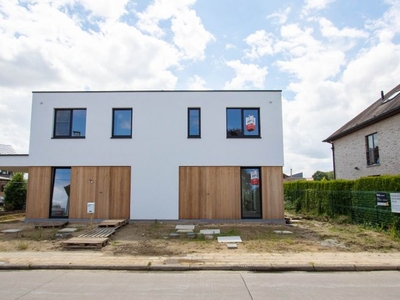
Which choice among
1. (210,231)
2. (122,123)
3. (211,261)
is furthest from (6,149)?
(211,261)

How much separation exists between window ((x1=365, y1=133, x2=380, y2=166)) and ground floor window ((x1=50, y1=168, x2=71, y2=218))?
16.8 metres

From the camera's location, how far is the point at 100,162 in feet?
44.0

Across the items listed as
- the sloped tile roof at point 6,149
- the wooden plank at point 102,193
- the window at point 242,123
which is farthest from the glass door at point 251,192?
the sloped tile roof at point 6,149

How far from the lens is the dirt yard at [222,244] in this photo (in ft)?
26.9

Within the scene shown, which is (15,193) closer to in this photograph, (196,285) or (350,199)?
(196,285)

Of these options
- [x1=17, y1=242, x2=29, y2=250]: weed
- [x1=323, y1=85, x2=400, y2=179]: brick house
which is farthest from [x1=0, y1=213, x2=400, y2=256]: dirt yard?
[x1=323, y1=85, x2=400, y2=179]: brick house

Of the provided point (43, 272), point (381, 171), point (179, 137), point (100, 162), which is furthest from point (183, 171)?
point (381, 171)

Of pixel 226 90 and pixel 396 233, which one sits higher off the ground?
pixel 226 90

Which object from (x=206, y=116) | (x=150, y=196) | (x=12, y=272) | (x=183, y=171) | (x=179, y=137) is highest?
(x=206, y=116)

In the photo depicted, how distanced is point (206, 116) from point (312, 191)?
26.0 feet

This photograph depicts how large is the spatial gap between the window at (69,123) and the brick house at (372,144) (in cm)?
1546

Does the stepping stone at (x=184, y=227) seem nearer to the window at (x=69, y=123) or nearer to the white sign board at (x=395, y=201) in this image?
the window at (x=69, y=123)

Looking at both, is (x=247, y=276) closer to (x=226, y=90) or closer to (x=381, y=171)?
(x=226, y=90)

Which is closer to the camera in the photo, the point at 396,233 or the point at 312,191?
the point at 396,233
